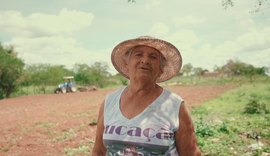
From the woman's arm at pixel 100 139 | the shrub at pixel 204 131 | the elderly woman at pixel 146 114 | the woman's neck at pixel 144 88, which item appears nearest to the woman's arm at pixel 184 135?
the elderly woman at pixel 146 114

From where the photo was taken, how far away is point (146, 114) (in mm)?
2305

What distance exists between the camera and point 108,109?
2518 millimetres

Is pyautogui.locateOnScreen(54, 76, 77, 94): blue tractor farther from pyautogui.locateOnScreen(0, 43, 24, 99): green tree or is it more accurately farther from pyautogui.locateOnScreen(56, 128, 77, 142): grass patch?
pyautogui.locateOnScreen(56, 128, 77, 142): grass patch

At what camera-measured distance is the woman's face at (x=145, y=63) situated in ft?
8.04

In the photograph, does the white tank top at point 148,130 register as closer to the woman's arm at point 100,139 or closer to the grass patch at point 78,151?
the woman's arm at point 100,139

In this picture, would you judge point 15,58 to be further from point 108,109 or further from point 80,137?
point 108,109

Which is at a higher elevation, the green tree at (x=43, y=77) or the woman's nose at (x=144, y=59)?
the woman's nose at (x=144, y=59)

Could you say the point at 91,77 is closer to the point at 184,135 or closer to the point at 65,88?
the point at 65,88

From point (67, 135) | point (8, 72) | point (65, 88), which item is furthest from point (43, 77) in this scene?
point (67, 135)

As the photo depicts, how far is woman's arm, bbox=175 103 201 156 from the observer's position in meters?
2.27

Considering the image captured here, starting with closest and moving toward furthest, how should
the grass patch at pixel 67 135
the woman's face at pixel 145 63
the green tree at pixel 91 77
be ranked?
the woman's face at pixel 145 63
the grass patch at pixel 67 135
the green tree at pixel 91 77

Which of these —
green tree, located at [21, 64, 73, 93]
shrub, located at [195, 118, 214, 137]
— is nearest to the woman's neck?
shrub, located at [195, 118, 214, 137]

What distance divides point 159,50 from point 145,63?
18cm

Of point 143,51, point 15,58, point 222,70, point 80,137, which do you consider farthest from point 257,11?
point 222,70
